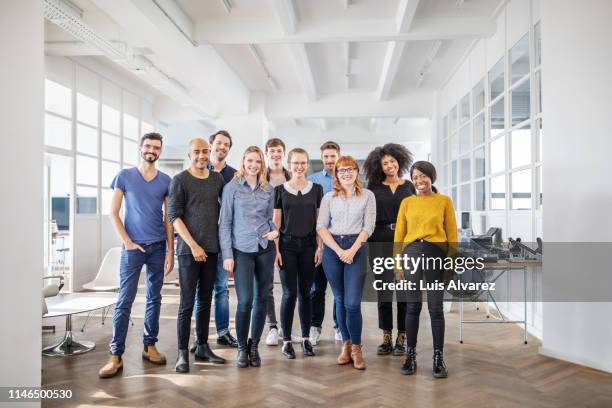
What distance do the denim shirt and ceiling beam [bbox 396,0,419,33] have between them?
3.33 metres

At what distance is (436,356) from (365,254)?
88 cm

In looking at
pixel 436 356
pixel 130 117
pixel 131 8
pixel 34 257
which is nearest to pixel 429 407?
pixel 436 356

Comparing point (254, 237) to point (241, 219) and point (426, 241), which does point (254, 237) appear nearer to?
point (241, 219)

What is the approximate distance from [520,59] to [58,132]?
646cm

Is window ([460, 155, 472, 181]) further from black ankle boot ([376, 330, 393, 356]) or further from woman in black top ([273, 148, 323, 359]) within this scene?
woman in black top ([273, 148, 323, 359])

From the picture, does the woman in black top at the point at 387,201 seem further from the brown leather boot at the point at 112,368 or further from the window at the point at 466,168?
the window at the point at 466,168

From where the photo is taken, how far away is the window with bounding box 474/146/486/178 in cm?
688

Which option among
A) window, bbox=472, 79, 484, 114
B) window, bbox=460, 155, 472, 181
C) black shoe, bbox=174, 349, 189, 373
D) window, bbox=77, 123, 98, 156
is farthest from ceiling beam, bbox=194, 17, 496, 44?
black shoe, bbox=174, 349, 189, 373

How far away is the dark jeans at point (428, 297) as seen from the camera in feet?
10.6

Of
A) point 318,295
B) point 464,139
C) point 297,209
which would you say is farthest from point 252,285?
point 464,139

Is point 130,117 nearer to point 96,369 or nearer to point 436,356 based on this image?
point 96,369

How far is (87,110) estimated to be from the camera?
→ 787 cm

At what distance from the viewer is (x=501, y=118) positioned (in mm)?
6059

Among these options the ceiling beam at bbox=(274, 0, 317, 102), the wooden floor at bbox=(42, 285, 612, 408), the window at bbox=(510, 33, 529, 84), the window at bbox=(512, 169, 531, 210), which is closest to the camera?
the wooden floor at bbox=(42, 285, 612, 408)
